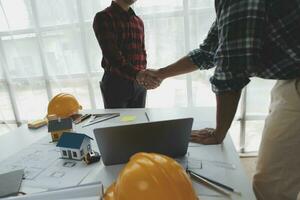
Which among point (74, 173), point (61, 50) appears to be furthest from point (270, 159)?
point (61, 50)

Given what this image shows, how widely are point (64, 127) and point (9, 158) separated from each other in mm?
254

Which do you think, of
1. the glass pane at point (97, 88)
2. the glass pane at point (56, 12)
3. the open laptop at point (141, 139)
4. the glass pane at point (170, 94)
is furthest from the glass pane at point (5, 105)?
the open laptop at point (141, 139)

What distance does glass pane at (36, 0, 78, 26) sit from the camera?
2420 millimetres

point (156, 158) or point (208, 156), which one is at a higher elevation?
point (156, 158)

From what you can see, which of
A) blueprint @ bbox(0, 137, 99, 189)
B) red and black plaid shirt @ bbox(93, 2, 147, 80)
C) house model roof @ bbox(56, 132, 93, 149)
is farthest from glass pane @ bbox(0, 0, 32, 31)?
house model roof @ bbox(56, 132, 93, 149)

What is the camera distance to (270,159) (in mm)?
966

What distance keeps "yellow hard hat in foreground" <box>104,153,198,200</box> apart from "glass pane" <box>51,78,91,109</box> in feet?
7.01

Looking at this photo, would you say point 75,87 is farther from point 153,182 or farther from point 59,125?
point 153,182

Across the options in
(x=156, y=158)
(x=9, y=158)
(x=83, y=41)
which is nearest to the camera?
(x=156, y=158)

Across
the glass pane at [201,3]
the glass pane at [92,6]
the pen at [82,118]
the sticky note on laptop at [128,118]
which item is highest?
the glass pane at [92,6]

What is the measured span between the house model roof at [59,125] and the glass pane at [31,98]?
1.69m

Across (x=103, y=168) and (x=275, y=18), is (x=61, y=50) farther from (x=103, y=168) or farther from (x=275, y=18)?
(x=275, y=18)

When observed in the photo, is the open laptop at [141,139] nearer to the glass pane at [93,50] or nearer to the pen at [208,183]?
the pen at [208,183]

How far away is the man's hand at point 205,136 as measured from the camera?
1.10 meters
